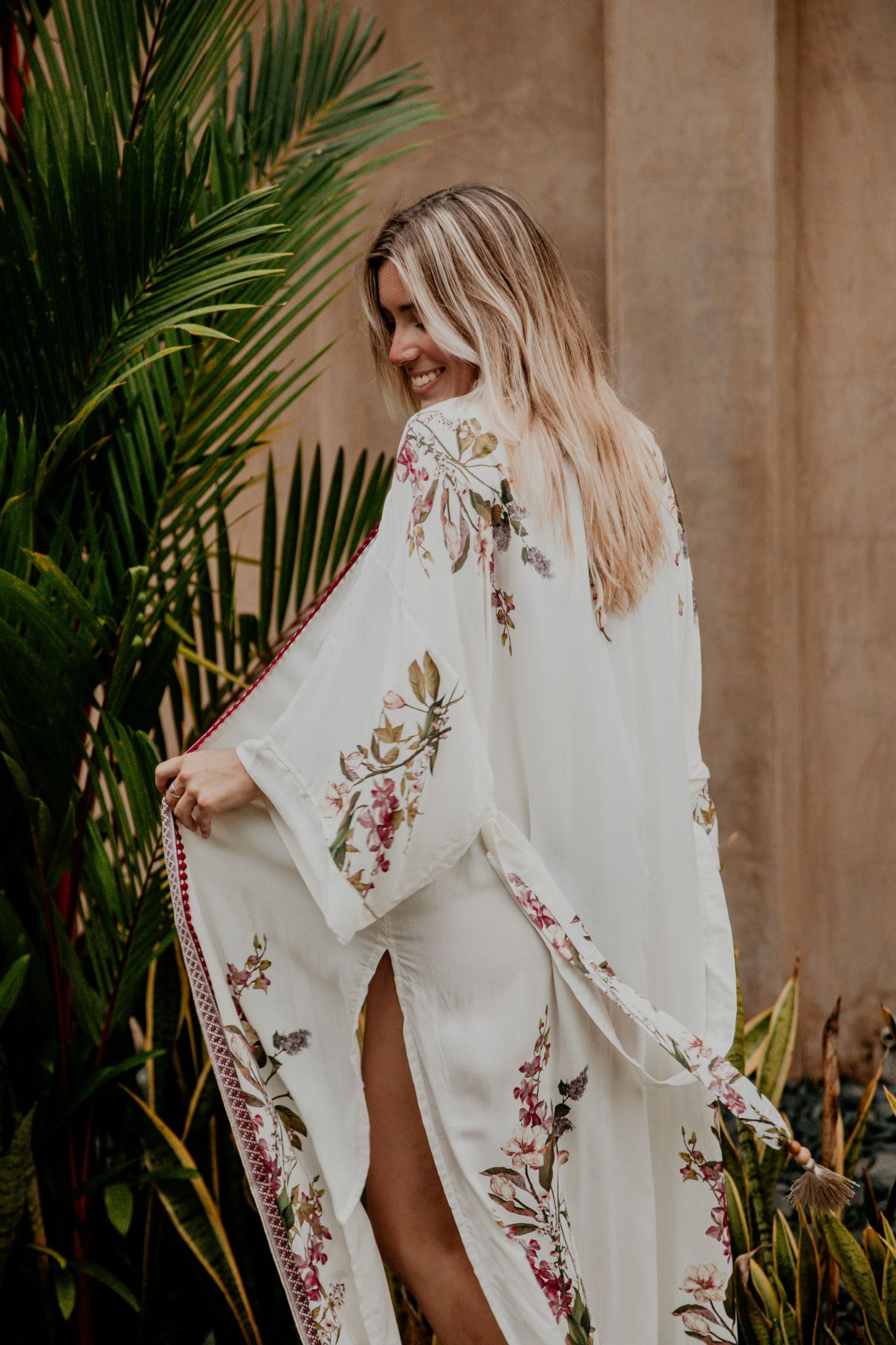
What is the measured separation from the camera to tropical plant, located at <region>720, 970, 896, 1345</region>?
1.76 meters

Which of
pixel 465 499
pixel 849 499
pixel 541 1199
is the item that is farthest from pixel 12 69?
pixel 541 1199

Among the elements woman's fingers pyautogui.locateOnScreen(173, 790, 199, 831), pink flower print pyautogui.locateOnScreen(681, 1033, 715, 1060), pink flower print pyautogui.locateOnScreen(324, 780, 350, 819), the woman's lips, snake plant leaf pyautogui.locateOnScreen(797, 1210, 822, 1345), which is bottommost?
snake plant leaf pyautogui.locateOnScreen(797, 1210, 822, 1345)

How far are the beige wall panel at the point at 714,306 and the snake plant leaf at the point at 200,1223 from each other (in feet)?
A: 5.12

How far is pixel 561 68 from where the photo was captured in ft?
9.96

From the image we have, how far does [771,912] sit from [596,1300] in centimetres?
158

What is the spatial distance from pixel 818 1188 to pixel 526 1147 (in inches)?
14.0

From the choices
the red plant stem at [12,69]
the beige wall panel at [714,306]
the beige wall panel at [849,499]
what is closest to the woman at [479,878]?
the red plant stem at [12,69]

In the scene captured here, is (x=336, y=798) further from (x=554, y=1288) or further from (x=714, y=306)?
A: (x=714, y=306)

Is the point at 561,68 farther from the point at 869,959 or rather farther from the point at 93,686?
the point at 869,959

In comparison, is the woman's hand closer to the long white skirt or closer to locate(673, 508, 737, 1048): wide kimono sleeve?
the long white skirt

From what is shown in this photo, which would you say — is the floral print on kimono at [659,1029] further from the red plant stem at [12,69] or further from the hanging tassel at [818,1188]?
the red plant stem at [12,69]

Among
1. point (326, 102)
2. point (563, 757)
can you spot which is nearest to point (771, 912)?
point (563, 757)

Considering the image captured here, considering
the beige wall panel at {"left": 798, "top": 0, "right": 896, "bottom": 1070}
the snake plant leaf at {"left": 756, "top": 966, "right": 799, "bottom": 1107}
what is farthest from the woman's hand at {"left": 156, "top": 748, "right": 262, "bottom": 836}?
the beige wall panel at {"left": 798, "top": 0, "right": 896, "bottom": 1070}

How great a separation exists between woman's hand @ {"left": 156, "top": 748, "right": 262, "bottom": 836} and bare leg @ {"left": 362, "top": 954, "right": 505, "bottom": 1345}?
0.28 m
